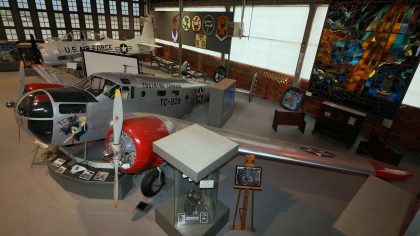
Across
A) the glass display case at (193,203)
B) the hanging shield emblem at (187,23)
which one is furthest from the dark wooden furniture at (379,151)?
the hanging shield emblem at (187,23)

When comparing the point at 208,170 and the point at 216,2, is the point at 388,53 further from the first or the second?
the point at 216,2

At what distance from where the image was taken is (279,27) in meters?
13.3

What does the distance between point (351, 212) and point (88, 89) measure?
22.1 feet

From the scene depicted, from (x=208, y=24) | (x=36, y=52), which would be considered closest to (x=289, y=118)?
(x=208, y=24)

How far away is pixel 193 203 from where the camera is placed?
475 centimetres

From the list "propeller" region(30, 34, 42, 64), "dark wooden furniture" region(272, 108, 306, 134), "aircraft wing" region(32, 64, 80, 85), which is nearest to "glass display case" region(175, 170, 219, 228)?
"dark wooden furniture" region(272, 108, 306, 134)

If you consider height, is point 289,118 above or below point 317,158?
below

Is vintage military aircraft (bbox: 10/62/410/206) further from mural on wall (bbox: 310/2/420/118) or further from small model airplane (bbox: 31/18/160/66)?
small model airplane (bbox: 31/18/160/66)

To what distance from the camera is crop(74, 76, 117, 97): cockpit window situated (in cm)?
606

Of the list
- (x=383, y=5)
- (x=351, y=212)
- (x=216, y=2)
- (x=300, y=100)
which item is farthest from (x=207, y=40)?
(x=351, y=212)

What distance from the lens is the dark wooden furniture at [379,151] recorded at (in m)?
7.09

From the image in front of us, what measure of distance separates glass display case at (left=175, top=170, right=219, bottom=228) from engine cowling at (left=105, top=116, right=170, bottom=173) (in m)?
0.83

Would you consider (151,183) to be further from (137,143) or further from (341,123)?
(341,123)

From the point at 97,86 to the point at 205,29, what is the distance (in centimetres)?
1335
